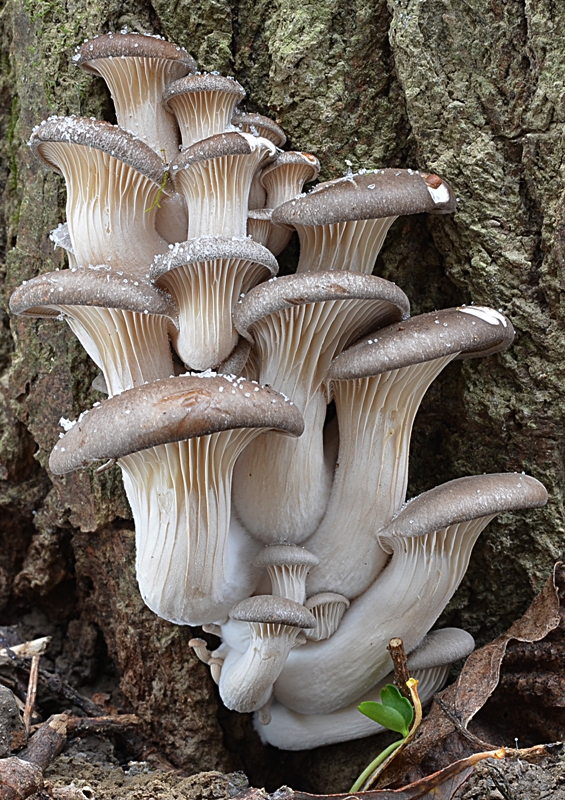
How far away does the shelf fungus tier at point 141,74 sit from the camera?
3283 millimetres

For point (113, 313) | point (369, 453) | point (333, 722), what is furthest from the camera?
point (333, 722)

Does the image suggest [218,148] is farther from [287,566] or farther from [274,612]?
[274,612]

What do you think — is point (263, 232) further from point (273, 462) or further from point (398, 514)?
point (398, 514)

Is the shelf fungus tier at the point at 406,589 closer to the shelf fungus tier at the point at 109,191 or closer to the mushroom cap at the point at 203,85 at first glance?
the shelf fungus tier at the point at 109,191

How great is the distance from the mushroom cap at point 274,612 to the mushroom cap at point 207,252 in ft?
5.08

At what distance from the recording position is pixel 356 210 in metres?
2.95

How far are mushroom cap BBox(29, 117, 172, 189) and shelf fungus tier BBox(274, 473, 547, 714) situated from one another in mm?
2067

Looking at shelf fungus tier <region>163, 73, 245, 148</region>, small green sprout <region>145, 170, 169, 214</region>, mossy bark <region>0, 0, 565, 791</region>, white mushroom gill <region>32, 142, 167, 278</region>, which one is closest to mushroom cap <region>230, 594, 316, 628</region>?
mossy bark <region>0, 0, 565, 791</region>

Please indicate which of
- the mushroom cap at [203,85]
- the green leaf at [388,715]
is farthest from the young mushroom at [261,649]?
the mushroom cap at [203,85]

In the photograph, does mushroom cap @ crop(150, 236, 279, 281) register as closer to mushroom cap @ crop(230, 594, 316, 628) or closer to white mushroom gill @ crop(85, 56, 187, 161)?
white mushroom gill @ crop(85, 56, 187, 161)

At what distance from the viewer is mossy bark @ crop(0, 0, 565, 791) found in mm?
3420

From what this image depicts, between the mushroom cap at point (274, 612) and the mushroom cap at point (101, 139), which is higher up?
the mushroom cap at point (101, 139)

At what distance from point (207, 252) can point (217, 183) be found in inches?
21.0

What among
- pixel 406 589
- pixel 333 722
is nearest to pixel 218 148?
pixel 406 589
